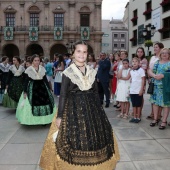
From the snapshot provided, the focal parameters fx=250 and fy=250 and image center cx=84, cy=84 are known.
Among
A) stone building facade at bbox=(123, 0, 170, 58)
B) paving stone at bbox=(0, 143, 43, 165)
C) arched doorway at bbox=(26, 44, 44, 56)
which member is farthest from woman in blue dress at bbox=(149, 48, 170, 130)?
arched doorway at bbox=(26, 44, 44, 56)

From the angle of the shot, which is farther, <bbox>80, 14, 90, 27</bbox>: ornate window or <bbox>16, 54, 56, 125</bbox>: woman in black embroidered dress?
<bbox>80, 14, 90, 27</bbox>: ornate window

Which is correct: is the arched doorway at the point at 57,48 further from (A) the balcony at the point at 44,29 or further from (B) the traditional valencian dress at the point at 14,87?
(B) the traditional valencian dress at the point at 14,87

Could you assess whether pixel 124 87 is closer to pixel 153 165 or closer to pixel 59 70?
pixel 153 165

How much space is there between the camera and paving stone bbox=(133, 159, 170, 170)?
3.46 m

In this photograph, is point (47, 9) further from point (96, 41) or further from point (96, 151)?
point (96, 151)

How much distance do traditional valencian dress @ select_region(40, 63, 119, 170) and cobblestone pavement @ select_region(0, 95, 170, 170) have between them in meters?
0.81

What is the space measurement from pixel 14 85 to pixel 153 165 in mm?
5116

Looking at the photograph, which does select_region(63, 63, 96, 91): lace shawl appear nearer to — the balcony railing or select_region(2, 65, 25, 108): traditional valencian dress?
select_region(2, 65, 25, 108): traditional valencian dress

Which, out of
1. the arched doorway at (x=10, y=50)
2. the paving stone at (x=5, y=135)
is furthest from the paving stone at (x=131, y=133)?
the arched doorway at (x=10, y=50)

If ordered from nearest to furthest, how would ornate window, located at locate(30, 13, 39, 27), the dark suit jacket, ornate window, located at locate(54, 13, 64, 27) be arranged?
the dark suit jacket
ornate window, located at locate(30, 13, 39, 27)
ornate window, located at locate(54, 13, 64, 27)

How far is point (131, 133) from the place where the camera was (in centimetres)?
514

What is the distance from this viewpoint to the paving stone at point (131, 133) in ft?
15.9

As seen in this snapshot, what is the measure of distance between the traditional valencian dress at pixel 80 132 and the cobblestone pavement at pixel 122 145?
810 millimetres

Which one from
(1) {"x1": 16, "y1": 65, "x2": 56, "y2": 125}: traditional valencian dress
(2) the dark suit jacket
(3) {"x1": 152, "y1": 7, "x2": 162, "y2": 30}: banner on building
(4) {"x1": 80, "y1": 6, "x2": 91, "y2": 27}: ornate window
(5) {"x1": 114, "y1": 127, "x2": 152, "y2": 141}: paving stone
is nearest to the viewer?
(5) {"x1": 114, "y1": 127, "x2": 152, "y2": 141}: paving stone
